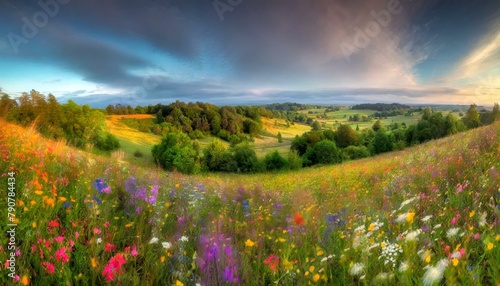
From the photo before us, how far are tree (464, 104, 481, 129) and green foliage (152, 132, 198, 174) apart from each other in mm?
45121

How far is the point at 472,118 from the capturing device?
48.5 metres

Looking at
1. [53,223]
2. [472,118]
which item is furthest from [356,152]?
[53,223]

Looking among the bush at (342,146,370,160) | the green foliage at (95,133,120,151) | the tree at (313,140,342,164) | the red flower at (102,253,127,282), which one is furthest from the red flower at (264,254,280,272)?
the bush at (342,146,370,160)

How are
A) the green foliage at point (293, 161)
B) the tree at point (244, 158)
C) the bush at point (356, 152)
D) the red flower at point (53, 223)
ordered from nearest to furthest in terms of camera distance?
the red flower at point (53, 223)
the tree at point (244, 158)
the green foliage at point (293, 161)
the bush at point (356, 152)

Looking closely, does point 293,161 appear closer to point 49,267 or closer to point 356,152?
point 356,152

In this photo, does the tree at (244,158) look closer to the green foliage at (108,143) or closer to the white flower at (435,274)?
the green foliage at (108,143)

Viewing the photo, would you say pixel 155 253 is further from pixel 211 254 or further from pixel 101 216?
pixel 101 216

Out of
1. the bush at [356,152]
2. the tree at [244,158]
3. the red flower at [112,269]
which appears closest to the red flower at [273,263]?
the red flower at [112,269]

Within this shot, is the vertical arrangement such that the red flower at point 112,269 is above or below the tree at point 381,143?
above

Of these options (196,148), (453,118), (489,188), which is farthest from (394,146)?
(489,188)

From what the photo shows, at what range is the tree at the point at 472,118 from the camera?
47.2 metres

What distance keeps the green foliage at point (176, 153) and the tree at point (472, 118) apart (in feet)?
148

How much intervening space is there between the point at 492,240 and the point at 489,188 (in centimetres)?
154

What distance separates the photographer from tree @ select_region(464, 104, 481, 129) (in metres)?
47.2
